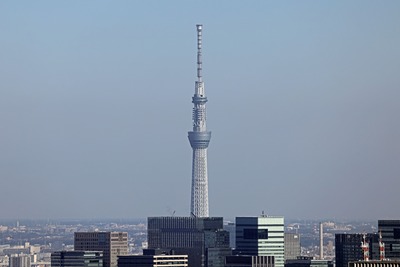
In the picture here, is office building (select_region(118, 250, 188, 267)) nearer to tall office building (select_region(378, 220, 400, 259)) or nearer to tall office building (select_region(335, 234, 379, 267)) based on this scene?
tall office building (select_region(335, 234, 379, 267))

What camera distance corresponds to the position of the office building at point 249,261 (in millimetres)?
151500

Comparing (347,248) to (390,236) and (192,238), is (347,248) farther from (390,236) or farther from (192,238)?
(192,238)

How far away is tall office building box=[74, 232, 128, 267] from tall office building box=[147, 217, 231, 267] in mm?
4512

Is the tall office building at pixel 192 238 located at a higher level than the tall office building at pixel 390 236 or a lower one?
higher

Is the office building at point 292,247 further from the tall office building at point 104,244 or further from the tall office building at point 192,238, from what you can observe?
the tall office building at point 104,244

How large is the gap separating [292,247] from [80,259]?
27.9m

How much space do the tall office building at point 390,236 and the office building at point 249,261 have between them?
40.6ft

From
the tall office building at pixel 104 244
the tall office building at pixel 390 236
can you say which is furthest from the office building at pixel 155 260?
the tall office building at pixel 390 236

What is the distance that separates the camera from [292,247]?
17975 cm

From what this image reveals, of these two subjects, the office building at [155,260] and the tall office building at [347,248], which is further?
the office building at [155,260]

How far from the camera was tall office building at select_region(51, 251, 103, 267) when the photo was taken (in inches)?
6235

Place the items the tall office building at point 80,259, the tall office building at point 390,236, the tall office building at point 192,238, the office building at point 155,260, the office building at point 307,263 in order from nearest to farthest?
the tall office building at point 390,236, the office building at point 155,260, the office building at point 307,263, the tall office building at point 80,259, the tall office building at point 192,238

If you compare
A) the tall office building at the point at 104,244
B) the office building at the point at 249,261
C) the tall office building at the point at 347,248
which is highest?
the tall office building at the point at 104,244

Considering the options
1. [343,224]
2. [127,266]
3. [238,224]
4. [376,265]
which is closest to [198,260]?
[238,224]
